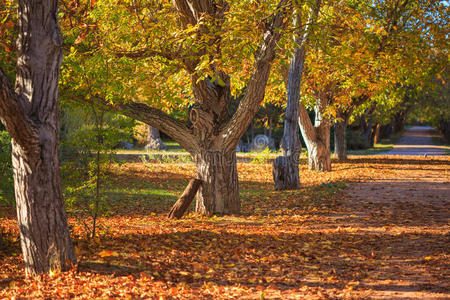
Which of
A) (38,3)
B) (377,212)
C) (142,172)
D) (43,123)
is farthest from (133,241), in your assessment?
(142,172)

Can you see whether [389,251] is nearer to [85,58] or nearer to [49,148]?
[49,148]

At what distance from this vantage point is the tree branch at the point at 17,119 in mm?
4955

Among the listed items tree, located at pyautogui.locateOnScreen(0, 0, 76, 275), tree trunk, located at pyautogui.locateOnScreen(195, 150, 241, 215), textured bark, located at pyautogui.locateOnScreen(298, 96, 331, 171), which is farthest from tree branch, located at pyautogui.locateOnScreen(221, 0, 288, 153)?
textured bark, located at pyautogui.locateOnScreen(298, 96, 331, 171)

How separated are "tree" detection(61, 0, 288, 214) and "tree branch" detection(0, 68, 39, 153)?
154 inches

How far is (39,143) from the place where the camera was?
17.7 ft

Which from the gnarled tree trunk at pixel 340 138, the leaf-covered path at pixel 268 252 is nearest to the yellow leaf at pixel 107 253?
the leaf-covered path at pixel 268 252

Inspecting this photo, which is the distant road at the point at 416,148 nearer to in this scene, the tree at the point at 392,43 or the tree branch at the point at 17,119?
the tree at the point at 392,43

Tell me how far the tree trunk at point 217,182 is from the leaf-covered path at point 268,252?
41 centimetres

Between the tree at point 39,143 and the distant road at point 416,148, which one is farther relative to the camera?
the distant road at point 416,148

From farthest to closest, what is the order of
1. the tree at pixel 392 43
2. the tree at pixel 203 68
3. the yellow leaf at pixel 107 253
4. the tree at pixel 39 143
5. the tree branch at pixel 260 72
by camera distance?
the tree at pixel 392 43, the tree branch at pixel 260 72, the tree at pixel 203 68, the yellow leaf at pixel 107 253, the tree at pixel 39 143

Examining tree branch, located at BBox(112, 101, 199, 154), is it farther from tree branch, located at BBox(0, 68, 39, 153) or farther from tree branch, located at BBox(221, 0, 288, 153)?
tree branch, located at BBox(0, 68, 39, 153)

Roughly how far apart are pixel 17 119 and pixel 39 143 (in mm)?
406

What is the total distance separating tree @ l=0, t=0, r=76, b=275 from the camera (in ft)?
17.6

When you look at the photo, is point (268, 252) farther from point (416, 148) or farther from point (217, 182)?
point (416, 148)
